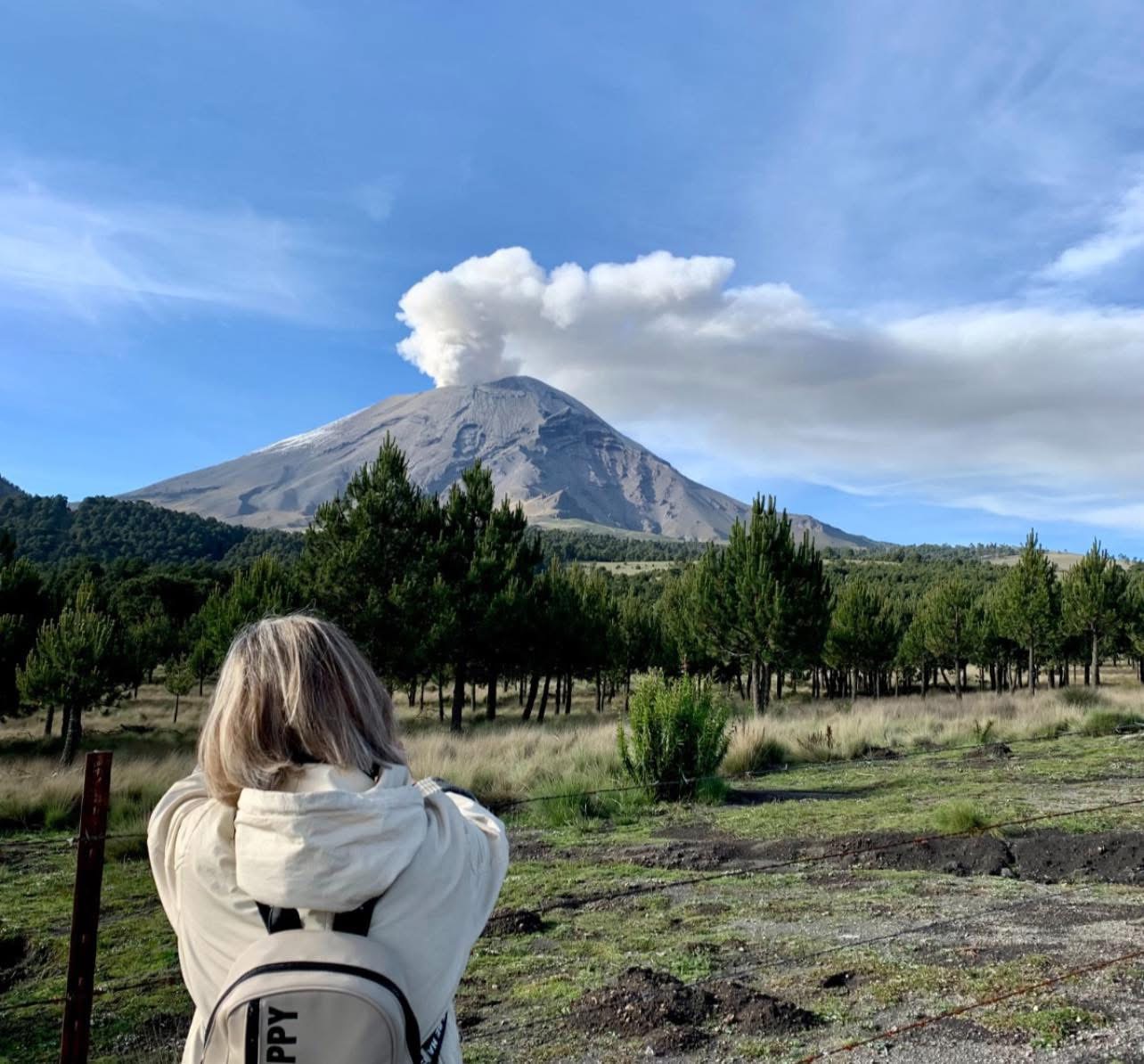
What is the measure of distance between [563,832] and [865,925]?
5109 millimetres

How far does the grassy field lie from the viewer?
4.06 meters

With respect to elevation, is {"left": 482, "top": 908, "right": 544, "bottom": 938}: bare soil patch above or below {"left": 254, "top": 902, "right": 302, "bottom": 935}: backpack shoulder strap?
below

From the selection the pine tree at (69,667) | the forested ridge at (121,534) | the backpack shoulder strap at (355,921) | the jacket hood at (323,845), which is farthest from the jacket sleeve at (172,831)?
the forested ridge at (121,534)

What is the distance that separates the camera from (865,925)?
555 centimetres

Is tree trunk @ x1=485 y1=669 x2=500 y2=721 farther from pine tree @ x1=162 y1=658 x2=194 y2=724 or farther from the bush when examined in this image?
the bush

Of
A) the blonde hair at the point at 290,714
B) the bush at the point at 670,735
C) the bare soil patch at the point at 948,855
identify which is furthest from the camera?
the bush at the point at 670,735

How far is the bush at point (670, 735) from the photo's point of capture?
12523mm

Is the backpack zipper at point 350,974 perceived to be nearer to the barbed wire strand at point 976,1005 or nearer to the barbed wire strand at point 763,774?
the barbed wire strand at point 976,1005

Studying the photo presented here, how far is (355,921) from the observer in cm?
143

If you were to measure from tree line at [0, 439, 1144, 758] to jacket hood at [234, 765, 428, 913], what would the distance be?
15052 mm

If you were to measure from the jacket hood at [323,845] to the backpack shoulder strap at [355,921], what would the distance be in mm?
20

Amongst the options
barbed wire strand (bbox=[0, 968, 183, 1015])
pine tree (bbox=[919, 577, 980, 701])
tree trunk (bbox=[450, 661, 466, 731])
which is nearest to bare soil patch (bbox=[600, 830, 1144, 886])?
barbed wire strand (bbox=[0, 968, 183, 1015])

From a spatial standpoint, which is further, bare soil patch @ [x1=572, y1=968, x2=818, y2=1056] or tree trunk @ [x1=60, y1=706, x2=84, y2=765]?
tree trunk @ [x1=60, y1=706, x2=84, y2=765]

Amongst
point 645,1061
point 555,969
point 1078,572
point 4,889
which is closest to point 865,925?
point 555,969
